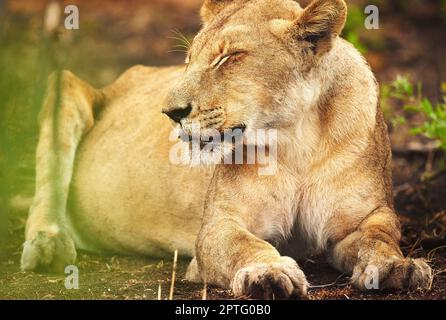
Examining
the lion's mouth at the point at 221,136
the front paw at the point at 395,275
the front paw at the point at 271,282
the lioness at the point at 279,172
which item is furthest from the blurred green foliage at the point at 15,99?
the front paw at the point at 395,275

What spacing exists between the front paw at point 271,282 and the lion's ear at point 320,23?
134 centimetres

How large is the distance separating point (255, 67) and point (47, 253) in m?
1.85

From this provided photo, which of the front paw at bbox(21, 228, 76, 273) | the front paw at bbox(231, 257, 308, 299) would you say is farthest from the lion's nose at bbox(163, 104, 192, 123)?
the front paw at bbox(21, 228, 76, 273)

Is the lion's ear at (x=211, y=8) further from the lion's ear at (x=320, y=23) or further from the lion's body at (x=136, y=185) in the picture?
the lion's body at (x=136, y=185)

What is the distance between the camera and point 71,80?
6.96 m

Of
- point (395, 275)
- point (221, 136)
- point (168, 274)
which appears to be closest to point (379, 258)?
point (395, 275)

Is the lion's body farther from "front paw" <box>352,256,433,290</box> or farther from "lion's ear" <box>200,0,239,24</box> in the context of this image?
"front paw" <box>352,256,433,290</box>

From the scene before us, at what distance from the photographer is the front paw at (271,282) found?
4.08 metres

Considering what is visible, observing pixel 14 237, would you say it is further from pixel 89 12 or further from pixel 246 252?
pixel 89 12

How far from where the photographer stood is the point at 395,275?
174 inches

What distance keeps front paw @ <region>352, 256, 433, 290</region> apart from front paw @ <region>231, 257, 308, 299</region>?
1.54 feet
